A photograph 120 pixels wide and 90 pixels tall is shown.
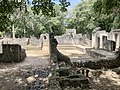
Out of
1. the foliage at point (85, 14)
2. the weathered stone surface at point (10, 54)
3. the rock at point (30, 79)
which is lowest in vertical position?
the rock at point (30, 79)

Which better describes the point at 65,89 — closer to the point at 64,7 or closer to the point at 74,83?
the point at 74,83

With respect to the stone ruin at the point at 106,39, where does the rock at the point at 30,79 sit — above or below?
below

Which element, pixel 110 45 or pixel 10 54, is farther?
pixel 110 45

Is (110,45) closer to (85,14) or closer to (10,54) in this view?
(10,54)

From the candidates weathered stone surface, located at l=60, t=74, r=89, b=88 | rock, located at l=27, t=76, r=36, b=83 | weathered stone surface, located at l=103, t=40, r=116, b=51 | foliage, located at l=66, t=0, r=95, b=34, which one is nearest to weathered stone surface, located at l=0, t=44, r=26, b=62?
rock, located at l=27, t=76, r=36, b=83

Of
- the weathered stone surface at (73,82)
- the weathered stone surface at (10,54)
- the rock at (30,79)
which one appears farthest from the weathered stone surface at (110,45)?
the weathered stone surface at (73,82)

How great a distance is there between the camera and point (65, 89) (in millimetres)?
6102

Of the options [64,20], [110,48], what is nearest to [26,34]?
[64,20]

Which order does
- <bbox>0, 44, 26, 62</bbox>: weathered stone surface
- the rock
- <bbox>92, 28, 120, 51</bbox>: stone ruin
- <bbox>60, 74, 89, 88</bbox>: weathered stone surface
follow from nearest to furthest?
1. <bbox>60, 74, 89, 88</bbox>: weathered stone surface
2. the rock
3. <bbox>0, 44, 26, 62</bbox>: weathered stone surface
4. <bbox>92, 28, 120, 51</bbox>: stone ruin

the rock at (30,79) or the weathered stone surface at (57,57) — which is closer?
the rock at (30,79)

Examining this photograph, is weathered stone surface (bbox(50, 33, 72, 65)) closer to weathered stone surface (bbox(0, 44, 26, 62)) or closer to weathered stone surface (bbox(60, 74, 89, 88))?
weathered stone surface (bbox(0, 44, 26, 62))

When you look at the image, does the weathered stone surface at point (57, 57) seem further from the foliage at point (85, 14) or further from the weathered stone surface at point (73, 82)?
the foliage at point (85, 14)

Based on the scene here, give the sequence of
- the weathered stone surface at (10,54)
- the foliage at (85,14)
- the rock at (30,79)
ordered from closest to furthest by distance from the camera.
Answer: the rock at (30,79), the weathered stone surface at (10,54), the foliage at (85,14)

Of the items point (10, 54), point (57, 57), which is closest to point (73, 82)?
point (57, 57)
